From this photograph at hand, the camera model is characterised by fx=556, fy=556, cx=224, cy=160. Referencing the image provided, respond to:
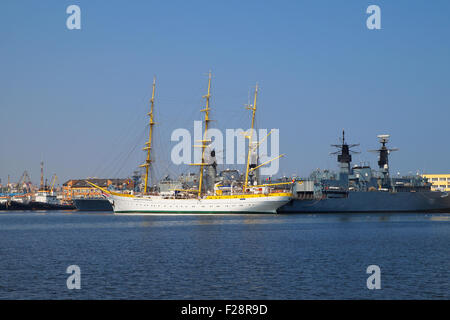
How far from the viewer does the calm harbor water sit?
2794 cm

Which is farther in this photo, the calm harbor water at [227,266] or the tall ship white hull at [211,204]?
the tall ship white hull at [211,204]

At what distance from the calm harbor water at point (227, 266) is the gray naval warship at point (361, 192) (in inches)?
2472

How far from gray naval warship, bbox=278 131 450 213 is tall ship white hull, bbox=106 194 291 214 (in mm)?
10911

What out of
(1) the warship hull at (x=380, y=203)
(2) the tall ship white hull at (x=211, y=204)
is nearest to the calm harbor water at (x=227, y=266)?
(2) the tall ship white hull at (x=211, y=204)

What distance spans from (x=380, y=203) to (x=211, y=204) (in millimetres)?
37456

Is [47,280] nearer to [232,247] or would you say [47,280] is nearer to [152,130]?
[232,247]

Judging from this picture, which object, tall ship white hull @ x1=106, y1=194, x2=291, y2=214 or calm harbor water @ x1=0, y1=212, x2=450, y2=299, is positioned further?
tall ship white hull @ x1=106, y1=194, x2=291, y2=214

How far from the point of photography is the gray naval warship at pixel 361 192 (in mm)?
122625

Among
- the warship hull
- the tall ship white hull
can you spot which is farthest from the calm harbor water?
the warship hull

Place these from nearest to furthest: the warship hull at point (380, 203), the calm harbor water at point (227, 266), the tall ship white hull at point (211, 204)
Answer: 1. the calm harbor water at point (227, 266)
2. the tall ship white hull at point (211, 204)
3. the warship hull at point (380, 203)

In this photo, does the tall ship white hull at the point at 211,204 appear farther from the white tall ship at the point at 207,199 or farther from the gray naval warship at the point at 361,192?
the gray naval warship at the point at 361,192

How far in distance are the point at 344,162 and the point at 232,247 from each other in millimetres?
89123

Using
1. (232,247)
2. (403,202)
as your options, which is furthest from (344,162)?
(232,247)

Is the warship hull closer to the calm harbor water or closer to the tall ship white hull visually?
the tall ship white hull
